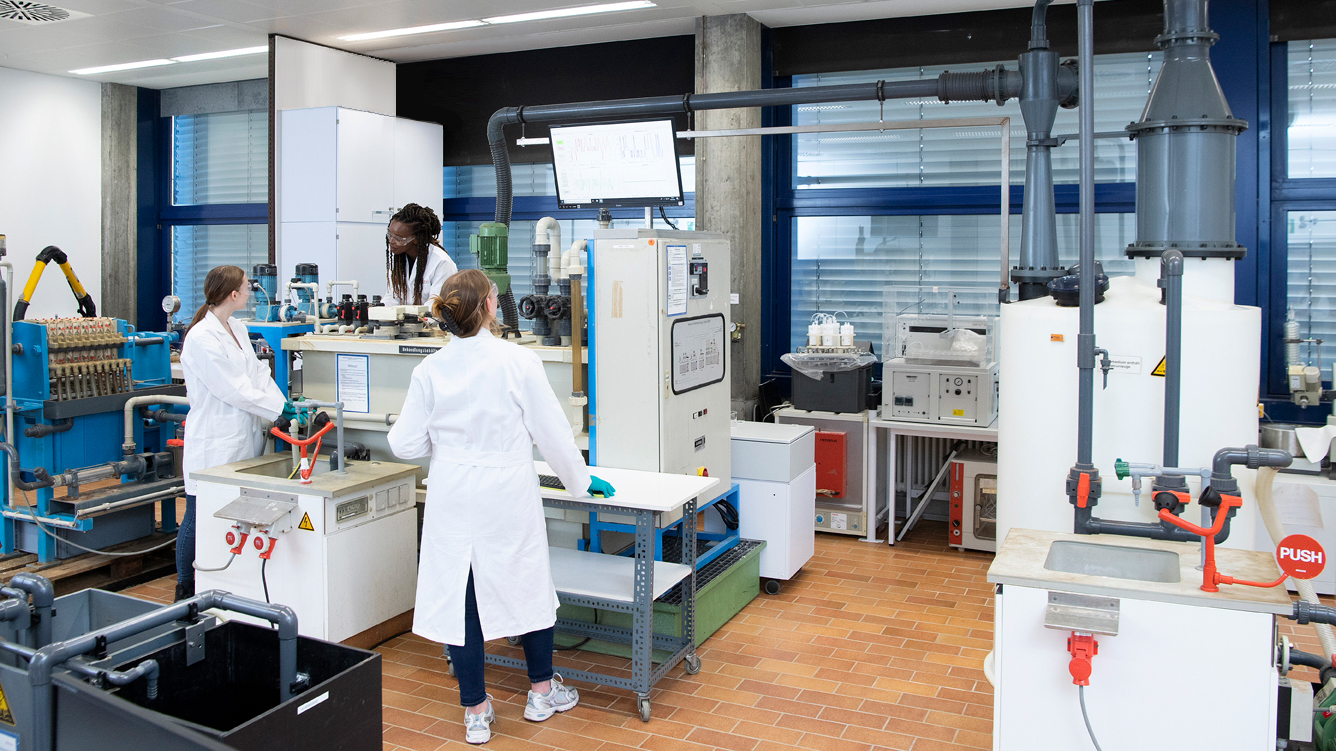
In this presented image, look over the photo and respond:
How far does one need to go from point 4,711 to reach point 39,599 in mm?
267

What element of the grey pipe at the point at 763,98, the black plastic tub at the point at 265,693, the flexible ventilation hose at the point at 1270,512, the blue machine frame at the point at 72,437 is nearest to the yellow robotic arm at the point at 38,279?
the blue machine frame at the point at 72,437

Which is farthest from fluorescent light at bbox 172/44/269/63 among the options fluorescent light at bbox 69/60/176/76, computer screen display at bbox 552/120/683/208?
computer screen display at bbox 552/120/683/208

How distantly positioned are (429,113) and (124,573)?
3.86m

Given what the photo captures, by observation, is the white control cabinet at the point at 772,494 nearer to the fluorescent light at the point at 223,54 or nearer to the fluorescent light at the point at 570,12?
the fluorescent light at the point at 570,12

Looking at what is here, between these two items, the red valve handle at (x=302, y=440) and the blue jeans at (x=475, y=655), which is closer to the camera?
the blue jeans at (x=475, y=655)

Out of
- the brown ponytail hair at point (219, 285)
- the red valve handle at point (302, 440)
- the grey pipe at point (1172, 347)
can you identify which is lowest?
the red valve handle at point (302, 440)

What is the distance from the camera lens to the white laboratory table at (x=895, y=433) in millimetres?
4875

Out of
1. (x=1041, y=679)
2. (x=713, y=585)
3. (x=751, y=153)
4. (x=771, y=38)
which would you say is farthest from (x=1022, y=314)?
(x=771, y=38)

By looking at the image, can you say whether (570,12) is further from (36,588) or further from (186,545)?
(36,588)

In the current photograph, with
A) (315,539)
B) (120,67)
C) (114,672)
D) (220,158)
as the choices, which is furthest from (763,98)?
(220,158)

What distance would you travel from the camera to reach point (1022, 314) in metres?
2.59

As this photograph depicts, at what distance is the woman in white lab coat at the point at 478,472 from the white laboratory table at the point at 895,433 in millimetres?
2464

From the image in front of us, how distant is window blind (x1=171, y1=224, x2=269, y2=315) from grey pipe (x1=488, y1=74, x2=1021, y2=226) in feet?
12.3

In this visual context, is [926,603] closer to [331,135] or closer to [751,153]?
[751,153]
